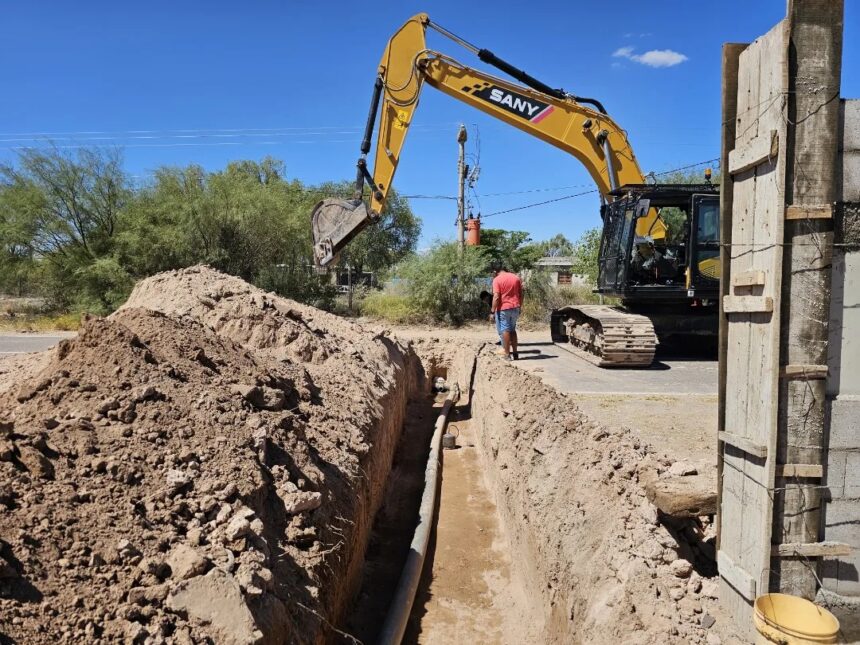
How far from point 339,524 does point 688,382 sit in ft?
19.2

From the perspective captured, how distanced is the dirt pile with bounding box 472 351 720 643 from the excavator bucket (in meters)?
4.78

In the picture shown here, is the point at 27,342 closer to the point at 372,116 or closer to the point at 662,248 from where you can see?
the point at 372,116

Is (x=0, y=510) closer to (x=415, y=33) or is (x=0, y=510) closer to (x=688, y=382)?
(x=688, y=382)

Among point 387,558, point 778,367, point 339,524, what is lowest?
point 387,558

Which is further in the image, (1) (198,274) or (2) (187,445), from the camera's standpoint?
(1) (198,274)

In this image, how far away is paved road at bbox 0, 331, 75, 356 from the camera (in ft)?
46.0

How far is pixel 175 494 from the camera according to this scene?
10.8ft

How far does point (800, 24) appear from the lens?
3.00m

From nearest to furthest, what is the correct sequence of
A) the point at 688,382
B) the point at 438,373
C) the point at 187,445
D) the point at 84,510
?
the point at 84,510
the point at 187,445
the point at 688,382
the point at 438,373

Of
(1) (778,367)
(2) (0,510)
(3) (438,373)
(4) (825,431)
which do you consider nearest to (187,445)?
(2) (0,510)

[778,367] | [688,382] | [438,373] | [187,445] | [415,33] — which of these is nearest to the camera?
[778,367]

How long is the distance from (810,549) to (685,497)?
31.0 inches

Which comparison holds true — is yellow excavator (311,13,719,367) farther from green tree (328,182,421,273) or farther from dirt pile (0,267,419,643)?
green tree (328,182,421,273)

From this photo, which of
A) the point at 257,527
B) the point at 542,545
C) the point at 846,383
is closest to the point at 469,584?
the point at 542,545
